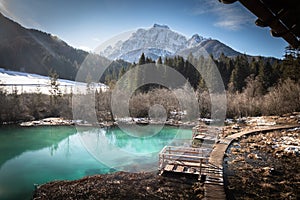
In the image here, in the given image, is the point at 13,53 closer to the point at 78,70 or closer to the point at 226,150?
the point at 78,70

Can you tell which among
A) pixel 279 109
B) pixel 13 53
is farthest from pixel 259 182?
pixel 13 53

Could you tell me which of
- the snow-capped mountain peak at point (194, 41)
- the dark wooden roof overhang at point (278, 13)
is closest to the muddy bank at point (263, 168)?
the dark wooden roof overhang at point (278, 13)

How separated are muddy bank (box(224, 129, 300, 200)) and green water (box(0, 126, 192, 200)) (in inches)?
145

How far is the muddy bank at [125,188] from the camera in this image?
6091 mm

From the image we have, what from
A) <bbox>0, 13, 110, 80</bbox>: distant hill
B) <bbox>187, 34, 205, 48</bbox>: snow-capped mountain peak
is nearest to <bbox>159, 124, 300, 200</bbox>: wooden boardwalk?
<bbox>0, 13, 110, 80</bbox>: distant hill

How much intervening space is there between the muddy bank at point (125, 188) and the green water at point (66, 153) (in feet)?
4.22

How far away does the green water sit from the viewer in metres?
9.43

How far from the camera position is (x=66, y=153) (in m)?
13.4

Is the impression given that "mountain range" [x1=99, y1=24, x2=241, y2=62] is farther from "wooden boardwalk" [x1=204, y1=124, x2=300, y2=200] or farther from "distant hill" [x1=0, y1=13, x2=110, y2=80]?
"wooden boardwalk" [x1=204, y1=124, x2=300, y2=200]

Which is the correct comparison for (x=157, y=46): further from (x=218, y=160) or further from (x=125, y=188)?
(x=125, y=188)

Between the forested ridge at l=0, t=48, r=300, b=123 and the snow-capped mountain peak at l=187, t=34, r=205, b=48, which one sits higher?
the snow-capped mountain peak at l=187, t=34, r=205, b=48

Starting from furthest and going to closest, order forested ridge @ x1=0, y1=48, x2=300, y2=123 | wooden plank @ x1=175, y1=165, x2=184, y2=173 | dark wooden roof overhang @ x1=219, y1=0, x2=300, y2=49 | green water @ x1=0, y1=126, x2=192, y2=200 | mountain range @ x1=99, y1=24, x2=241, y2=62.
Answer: mountain range @ x1=99, y1=24, x2=241, y2=62
forested ridge @ x1=0, y1=48, x2=300, y2=123
green water @ x1=0, y1=126, x2=192, y2=200
wooden plank @ x1=175, y1=165, x2=184, y2=173
dark wooden roof overhang @ x1=219, y1=0, x2=300, y2=49

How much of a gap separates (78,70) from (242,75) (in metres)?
48.3

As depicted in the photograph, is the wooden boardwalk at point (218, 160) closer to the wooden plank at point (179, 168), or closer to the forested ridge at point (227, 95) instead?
the wooden plank at point (179, 168)
